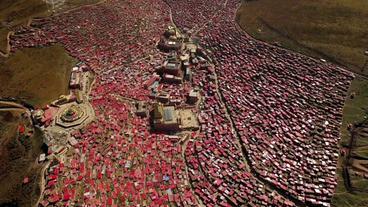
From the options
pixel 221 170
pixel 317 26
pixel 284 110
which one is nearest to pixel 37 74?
pixel 221 170

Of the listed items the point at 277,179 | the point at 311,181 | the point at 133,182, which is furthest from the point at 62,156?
the point at 311,181

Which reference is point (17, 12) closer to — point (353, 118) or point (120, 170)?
point (120, 170)

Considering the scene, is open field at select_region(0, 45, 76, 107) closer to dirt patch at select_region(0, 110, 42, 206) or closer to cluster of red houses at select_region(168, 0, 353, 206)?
dirt patch at select_region(0, 110, 42, 206)

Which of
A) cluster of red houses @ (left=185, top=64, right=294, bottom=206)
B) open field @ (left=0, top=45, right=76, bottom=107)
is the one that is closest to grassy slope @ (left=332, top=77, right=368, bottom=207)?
cluster of red houses @ (left=185, top=64, right=294, bottom=206)

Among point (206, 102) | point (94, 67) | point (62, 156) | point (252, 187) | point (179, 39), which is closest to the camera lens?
point (252, 187)

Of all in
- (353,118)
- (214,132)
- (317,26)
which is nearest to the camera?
(353,118)

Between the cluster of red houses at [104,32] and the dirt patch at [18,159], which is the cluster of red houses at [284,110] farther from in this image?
the dirt patch at [18,159]

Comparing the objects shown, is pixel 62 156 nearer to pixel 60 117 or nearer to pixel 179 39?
pixel 60 117

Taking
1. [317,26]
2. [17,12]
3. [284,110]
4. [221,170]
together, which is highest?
[317,26]
